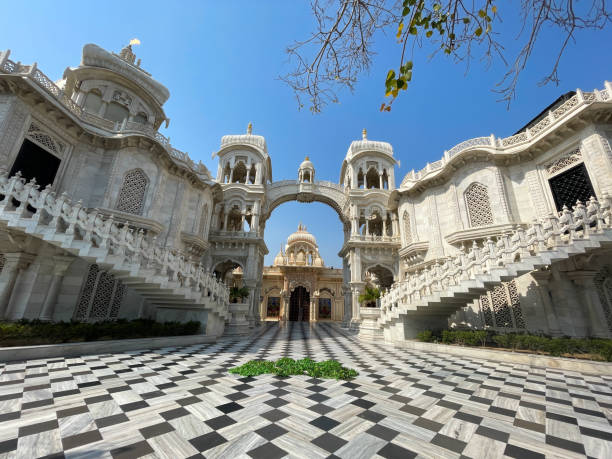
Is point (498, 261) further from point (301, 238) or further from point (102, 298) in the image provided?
point (301, 238)

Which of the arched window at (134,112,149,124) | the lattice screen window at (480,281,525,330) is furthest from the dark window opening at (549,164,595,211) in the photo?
the arched window at (134,112,149,124)

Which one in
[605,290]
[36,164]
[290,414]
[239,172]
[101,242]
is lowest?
[290,414]

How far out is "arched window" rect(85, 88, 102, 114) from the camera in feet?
45.3

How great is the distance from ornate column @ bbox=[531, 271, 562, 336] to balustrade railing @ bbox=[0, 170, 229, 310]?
1404cm

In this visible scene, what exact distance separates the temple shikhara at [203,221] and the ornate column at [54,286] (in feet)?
0.16

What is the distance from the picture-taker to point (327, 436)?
107 inches

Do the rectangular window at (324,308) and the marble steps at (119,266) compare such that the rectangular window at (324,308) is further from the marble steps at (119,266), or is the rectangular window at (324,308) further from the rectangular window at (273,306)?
the marble steps at (119,266)

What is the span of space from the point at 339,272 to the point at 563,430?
2705cm

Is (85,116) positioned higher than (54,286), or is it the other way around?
(85,116)

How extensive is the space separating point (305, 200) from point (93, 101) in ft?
53.9

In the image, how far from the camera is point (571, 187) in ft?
34.6

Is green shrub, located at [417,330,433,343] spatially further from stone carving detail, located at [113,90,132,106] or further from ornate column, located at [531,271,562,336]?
stone carving detail, located at [113,90,132,106]

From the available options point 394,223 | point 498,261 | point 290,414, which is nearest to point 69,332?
point 290,414

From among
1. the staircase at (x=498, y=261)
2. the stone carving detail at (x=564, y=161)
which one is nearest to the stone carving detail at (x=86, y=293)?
the staircase at (x=498, y=261)
